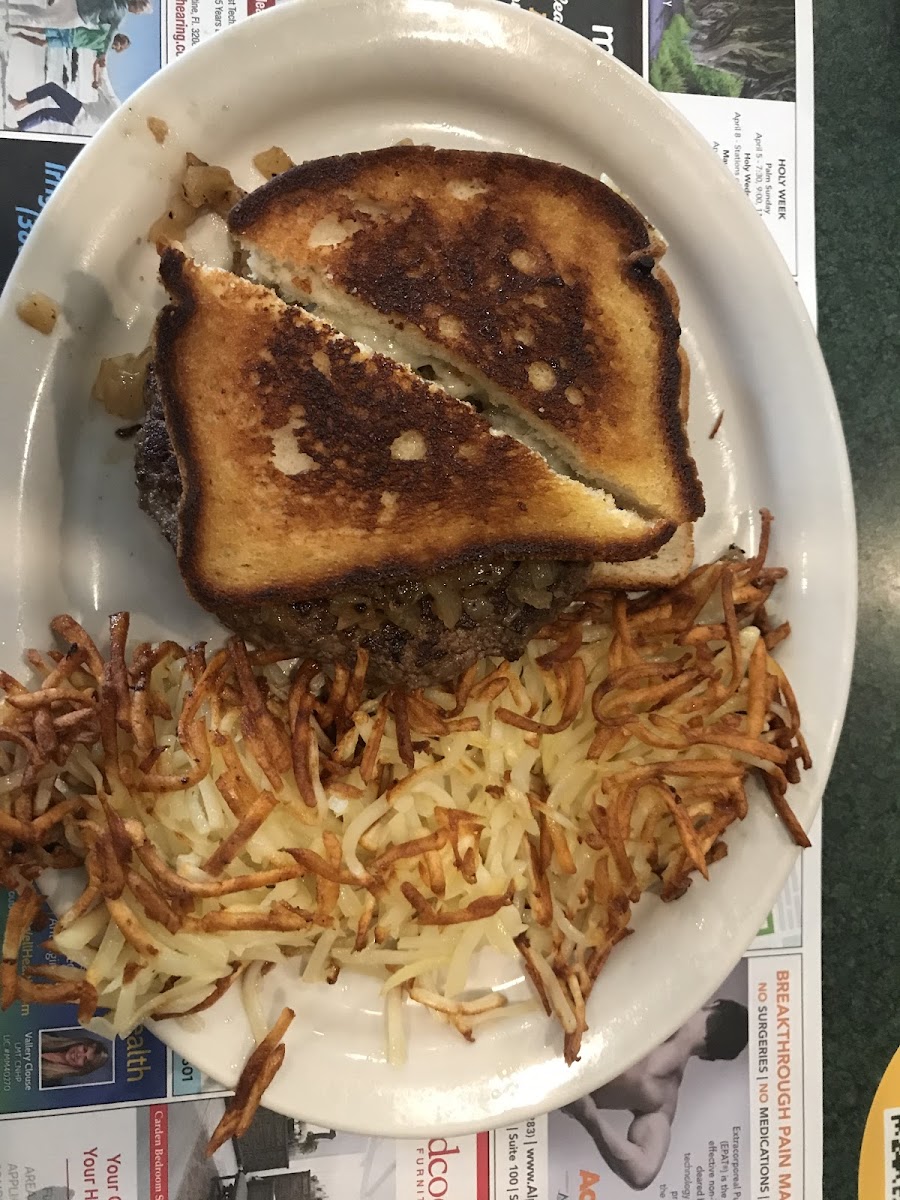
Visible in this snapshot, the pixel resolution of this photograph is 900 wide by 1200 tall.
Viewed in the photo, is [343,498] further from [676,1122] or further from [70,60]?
[676,1122]

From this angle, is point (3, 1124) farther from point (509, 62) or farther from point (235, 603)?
point (509, 62)

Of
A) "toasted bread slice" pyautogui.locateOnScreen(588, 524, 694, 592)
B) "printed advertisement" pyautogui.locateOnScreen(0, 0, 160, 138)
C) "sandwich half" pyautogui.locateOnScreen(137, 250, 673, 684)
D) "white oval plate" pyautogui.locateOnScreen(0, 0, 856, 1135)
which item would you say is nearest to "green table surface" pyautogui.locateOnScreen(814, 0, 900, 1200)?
"white oval plate" pyautogui.locateOnScreen(0, 0, 856, 1135)

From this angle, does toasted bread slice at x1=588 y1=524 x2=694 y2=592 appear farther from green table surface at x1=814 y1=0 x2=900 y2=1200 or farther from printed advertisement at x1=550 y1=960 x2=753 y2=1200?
printed advertisement at x1=550 y1=960 x2=753 y2=1200

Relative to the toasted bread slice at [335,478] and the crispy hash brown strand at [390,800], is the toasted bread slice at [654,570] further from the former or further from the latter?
the toasted bread slice at [335,478]

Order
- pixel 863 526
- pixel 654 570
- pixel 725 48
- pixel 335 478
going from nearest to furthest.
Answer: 1. pixel 335 478
2. pixel 654 570
3. pixel 725 48
4. pixel 863 526

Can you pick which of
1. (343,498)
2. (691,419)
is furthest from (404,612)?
(691,419)

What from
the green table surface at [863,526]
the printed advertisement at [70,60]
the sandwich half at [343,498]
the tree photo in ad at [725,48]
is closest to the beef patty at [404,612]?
the sandwich half at [343,498]

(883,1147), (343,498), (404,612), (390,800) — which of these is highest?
(343,498)
